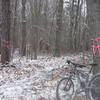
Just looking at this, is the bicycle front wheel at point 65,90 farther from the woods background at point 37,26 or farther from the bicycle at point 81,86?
the woods background at point 37,26

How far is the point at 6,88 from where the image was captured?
4895mm

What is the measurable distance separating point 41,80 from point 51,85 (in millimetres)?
616

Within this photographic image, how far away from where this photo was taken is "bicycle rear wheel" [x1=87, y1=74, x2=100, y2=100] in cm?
363

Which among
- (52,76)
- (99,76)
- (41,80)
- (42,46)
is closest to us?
(99,76)

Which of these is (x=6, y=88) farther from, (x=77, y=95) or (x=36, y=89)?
(x=77, y=95)

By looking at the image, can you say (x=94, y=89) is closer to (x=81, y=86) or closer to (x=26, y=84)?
(x=81, y=86)

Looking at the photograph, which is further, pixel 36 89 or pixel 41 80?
pixel 41 80

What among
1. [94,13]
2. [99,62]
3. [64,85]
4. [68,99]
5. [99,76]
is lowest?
[68,99]

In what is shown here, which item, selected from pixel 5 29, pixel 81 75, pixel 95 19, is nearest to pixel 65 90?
pixel 81 75

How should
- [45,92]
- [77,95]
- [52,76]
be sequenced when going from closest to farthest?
[77,95], [45,92], [52,76]

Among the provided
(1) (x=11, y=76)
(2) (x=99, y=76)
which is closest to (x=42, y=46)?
(1) (x=11, y=76)

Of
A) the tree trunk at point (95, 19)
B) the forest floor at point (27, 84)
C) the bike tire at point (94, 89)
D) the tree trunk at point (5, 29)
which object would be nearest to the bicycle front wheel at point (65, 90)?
the forest floor at point (27, 84)

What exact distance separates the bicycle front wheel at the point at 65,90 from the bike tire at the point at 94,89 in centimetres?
55

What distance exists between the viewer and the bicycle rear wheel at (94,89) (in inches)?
143
